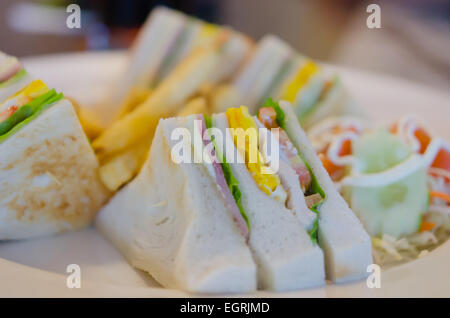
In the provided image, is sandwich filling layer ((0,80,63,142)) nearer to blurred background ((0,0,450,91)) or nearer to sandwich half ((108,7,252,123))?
sandwich half ((108,7,252,123))

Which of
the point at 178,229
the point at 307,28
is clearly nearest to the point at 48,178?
the point at 178,229

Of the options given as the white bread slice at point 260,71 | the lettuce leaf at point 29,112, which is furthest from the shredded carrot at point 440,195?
the lettuce leaf at point 29,112

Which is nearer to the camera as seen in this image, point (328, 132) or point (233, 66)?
point (328, 132)

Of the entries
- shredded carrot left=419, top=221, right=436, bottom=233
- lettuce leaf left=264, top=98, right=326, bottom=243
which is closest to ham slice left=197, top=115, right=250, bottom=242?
lettuce leaf left=264, top=98, right=326, bottom=243

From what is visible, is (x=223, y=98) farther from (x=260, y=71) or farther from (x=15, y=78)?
(x=15, y=78)
